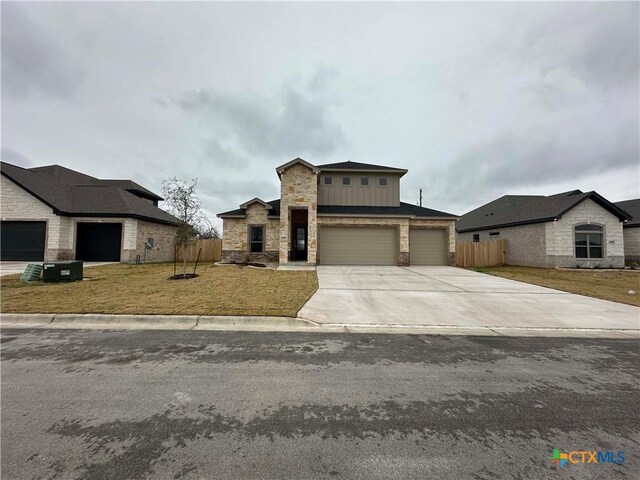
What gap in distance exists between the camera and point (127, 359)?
4.23 m

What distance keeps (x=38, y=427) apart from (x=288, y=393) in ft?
7.99

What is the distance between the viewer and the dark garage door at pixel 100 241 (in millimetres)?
19047

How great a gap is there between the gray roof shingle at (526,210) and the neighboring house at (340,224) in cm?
691

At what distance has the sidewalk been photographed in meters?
5.86

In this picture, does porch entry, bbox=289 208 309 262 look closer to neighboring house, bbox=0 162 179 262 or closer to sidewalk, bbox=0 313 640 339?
neighboring house, bbox=0 162 179 262

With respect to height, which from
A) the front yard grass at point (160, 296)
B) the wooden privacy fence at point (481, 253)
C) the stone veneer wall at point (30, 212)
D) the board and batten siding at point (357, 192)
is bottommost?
the front yard grass at point (160, 296)

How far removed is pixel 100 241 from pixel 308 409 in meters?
22.1

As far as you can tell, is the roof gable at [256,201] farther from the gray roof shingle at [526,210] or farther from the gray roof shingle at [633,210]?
the gray roof shingle at [633,210]

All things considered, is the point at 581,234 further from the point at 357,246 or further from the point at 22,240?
the point at 22,240

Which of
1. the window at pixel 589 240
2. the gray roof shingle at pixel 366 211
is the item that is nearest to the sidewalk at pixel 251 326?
the gray roof shingle at pixel 366 211

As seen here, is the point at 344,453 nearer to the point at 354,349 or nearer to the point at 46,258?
the point at 354,349

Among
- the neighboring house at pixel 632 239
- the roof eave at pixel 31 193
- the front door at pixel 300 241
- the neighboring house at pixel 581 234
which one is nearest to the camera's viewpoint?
the roof eave at pixel 31 193

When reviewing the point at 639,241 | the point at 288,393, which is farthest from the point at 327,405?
the point at 639,241

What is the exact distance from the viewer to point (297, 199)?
1772 cm
